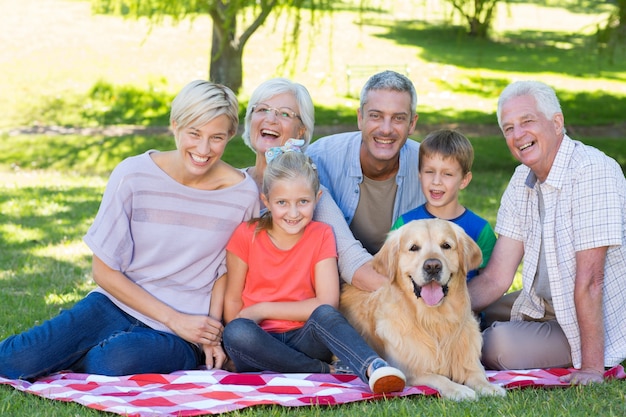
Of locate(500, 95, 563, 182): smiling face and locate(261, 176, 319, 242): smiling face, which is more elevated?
locate(500, 95, 563, 182): smiling face

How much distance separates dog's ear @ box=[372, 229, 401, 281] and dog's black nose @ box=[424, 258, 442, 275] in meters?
0.21

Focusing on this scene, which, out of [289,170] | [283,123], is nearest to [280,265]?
[289,170]

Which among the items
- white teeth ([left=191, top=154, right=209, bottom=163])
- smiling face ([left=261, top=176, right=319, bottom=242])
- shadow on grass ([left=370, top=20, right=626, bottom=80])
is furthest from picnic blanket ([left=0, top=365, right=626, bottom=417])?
shadow on grass ([left=370, top=20, right=626, bottom=80])

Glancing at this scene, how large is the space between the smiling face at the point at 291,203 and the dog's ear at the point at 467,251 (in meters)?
0.78

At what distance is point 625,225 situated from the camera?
414cm

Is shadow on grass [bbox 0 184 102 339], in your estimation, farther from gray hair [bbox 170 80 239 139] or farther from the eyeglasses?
the eyeglasses

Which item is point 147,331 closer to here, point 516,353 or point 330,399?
point 330,399

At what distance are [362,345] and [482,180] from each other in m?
7.97

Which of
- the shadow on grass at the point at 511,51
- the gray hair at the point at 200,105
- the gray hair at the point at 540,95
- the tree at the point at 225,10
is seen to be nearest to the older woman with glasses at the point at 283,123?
the gray hair at the point at 200,105

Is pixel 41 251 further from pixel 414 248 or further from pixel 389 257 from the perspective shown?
pixel 414 248

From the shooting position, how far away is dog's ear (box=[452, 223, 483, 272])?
4027mm

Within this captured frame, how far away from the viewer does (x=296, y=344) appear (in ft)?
13.8

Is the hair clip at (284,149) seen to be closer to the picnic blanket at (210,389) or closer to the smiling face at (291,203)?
the smiling face at (291,203)

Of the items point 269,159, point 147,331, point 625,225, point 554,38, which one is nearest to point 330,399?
point 147,331
